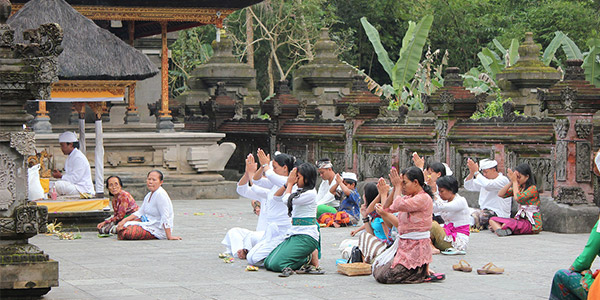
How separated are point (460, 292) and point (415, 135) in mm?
8562

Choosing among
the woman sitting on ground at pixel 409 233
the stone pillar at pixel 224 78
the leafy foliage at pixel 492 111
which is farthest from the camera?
the stone pillar at pixel 224 78

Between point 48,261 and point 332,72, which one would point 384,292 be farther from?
point 332,72

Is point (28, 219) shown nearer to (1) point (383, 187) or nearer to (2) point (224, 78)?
(1) point (383, 187)

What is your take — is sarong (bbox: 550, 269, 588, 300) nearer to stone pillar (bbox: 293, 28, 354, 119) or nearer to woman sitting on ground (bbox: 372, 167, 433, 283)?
woman sitting on ground (bbox: 372, 167, 433, 283)

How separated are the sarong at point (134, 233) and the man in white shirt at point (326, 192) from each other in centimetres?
327

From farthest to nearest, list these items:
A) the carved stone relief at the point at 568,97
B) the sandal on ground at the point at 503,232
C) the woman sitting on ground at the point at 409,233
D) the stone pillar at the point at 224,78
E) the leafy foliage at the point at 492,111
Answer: the stone pillar at the point at 224,78 → the leafy foliage at the point at 492,111 → the carved stone relief at the point at 568,97 → the sandal on ground at the point at 503,232 → the woman sitting on ground at the point at 409,233

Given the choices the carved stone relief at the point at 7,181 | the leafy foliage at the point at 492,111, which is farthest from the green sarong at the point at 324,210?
the carved stone relief at the point at 7,181

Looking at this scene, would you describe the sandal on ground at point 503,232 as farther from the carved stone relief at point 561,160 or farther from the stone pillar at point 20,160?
the stone pillar at point 20,160

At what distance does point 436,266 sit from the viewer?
36.5ft

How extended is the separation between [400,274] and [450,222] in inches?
111

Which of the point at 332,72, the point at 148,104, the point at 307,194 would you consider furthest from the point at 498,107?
the point at 307,194

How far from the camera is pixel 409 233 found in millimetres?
9922

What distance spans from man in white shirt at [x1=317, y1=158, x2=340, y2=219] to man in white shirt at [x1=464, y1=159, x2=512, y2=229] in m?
2.28

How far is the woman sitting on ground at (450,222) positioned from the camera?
477 inches
